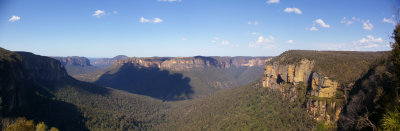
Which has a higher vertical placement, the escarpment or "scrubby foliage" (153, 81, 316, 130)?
the escarpment

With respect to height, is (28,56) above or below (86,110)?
above

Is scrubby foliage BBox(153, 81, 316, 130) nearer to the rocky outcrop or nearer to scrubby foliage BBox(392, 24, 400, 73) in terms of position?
the rocky outcrop

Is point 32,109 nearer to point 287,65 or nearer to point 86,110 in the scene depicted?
point 86,110

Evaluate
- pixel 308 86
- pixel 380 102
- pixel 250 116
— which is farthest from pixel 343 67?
pixel 380 102

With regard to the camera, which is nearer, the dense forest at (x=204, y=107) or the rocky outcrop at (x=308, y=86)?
the dense forest at (x=204, y=107)

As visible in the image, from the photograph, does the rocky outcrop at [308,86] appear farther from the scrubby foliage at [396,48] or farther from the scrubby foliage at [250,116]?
the scrubby foliage at [396,48]

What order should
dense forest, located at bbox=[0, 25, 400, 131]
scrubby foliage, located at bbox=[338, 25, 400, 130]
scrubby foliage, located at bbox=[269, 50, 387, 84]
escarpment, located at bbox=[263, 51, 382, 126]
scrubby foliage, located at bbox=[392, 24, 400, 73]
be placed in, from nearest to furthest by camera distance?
scrubby foliage, located at bbox=[338, 25, 400, 130], scrubby foliage, located at bbox=[392, 24, 400, 73], dense forest, located at bbox=[0, 25, 400, 131], escarpment, located at bbox=[263, 51, 382, 126], scrubby foliage, located at bbox=[269, 50, 387, 84]

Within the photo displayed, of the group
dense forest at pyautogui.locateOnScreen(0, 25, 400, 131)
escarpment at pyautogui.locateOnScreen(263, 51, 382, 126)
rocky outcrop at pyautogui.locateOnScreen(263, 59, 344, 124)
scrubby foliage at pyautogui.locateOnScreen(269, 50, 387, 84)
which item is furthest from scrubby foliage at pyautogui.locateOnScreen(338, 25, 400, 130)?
scrubby foliage at pyautogui.locateOnScreen(269, 50, 387, 84)

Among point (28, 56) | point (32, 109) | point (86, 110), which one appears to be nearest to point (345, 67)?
point (86, 110)

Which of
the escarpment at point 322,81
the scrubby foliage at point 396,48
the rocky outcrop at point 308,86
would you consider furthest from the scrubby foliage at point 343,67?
the scrubby foliage at point 396,48
